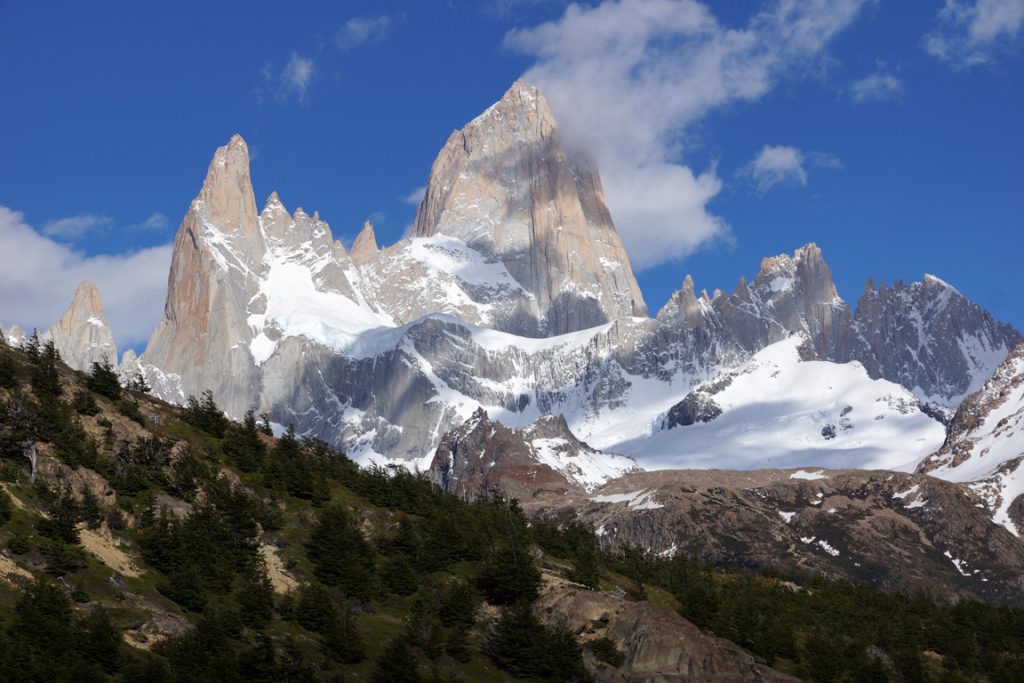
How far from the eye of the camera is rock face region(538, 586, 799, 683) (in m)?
95.4

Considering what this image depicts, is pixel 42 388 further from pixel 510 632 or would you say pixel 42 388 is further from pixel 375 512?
pixel 510 632

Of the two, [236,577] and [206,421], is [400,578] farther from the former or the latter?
[206,421]

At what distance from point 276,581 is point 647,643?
25987mm

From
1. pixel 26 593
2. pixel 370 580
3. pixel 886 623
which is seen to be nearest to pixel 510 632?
pixel 370 580

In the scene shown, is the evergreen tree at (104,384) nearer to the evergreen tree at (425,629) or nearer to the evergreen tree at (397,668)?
the evergreen tree at (425,629)

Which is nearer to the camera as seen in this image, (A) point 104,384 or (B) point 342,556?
(B) point 342,556

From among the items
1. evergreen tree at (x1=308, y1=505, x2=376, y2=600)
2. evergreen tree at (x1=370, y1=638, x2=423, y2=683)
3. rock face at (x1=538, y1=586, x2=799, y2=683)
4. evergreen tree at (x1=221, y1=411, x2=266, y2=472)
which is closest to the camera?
evergreen tree at (x1=370, y1=638, x2=423, y2=683)

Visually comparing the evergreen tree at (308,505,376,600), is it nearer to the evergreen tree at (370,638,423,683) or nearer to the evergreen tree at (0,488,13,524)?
the evergreen tree at (370,638,423,683)

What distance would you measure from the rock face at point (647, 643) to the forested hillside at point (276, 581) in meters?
0.17

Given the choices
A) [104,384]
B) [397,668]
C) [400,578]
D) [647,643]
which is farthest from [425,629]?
[104,384]

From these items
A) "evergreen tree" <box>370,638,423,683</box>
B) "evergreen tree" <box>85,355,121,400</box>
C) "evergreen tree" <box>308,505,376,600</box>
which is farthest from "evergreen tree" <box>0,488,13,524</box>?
"evergreen tree" <box>370,638,423,683</box>

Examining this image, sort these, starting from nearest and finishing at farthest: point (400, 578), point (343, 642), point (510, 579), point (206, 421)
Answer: point (343, 642) → point (400, 578) → point (510, 579) → point (206, 421)

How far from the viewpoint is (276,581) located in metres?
94.0

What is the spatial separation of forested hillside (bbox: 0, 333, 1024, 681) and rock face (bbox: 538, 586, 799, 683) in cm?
17
